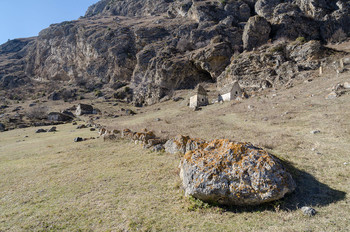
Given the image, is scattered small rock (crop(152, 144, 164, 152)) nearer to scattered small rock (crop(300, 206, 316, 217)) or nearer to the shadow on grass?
the shadow on grass

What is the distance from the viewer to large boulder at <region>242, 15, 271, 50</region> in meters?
58.4

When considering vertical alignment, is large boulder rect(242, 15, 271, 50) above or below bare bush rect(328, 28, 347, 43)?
above

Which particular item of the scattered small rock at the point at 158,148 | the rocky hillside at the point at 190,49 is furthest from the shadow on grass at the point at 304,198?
the rocky hillside at the point at 190,49

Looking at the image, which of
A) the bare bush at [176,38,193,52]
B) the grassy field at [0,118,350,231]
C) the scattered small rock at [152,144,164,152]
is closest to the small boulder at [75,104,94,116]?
the bare bush at [176,38,193,52]

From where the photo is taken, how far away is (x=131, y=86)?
73438 millimetres

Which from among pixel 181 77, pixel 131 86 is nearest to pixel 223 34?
pixel 181 77

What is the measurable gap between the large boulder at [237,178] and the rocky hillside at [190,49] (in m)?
37.8

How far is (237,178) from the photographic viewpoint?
5.21 metres

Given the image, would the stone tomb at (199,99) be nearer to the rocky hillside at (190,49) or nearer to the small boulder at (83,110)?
the rocky hillside at (190,49)

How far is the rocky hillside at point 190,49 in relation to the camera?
47812mm

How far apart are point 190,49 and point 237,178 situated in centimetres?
7418

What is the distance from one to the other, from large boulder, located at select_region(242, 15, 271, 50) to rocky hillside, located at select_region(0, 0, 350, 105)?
305mm

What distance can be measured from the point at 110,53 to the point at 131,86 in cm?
2252

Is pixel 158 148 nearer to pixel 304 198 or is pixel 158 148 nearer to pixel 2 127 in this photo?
pixel 304 198
